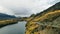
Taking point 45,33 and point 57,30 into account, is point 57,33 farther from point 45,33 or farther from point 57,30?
point 45,33

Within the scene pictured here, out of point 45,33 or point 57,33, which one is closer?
point 57,33

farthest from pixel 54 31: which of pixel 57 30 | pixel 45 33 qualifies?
pixel 45 33

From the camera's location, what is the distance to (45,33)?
1647 inches

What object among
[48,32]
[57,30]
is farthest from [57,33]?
[48,32]

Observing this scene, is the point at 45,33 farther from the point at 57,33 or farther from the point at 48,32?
the point at 57,33

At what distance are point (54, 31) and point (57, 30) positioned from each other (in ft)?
2.83

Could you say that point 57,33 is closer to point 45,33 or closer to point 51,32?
point 51,32

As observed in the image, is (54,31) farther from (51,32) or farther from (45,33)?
(45,33)

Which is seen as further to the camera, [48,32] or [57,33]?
[48,32]

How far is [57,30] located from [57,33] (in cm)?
126

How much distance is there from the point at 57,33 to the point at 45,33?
17.0 ft

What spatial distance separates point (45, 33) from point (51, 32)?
3.00m

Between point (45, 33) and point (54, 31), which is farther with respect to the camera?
point (45, 33)

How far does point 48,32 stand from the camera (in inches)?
1602
